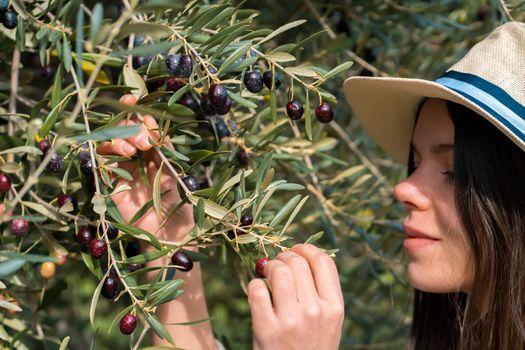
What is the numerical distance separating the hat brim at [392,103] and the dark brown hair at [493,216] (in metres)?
0.09

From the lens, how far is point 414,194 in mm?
1469

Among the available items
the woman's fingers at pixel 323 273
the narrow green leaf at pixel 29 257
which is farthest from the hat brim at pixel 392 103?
the narrow green leaf at pixel 29 257

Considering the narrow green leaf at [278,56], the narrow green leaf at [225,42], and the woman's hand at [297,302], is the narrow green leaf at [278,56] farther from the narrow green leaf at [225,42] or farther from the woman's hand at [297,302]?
the woman's hand at [297,302]

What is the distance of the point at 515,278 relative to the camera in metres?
1.46

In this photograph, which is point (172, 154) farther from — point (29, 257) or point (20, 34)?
point (29, 257)

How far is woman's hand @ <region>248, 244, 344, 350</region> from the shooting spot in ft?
3.66

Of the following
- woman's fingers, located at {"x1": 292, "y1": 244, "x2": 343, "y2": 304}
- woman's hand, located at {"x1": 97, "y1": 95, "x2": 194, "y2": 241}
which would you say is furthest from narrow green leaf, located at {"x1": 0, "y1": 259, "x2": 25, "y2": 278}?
woman's fingers, located at {"x1": 292, "y1": 244, "x2": 343, "y2": 304}

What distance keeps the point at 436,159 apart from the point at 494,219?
16 centimetres

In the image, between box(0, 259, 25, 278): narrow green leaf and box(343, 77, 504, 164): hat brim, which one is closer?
box(0, 259, 25, 278): narrow green leaf

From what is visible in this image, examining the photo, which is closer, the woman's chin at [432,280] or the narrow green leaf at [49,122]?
the narrow green leaf at [49,122]

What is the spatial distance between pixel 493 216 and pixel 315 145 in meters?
0.44

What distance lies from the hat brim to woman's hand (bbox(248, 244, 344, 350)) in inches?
17.3

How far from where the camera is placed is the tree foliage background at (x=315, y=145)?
Result: 128 cm

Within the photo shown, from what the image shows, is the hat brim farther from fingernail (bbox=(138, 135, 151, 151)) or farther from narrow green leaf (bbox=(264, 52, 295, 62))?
fingernail (bbox=(138, 135, 151, 151))
